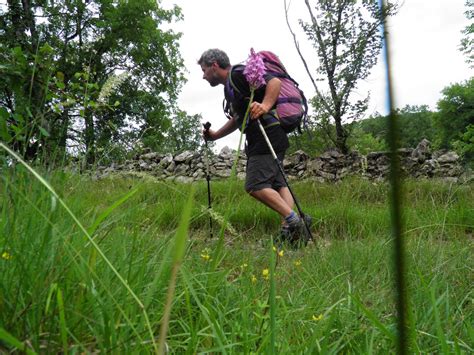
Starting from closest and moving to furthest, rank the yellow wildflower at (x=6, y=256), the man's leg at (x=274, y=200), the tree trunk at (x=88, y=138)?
1. the yellow wildflower at (x=6, y=256)
2. the tree trunk at (x=88, y=138)
3. the man's leg at (x=274, y=200)

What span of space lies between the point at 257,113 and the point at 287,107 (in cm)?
68

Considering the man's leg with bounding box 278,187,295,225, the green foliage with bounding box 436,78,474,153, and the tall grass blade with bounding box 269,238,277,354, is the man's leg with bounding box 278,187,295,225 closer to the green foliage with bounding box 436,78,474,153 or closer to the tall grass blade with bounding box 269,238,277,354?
the tall grass blade with bounding box 269,238,277,354

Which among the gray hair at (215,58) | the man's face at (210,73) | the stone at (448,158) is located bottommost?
the stone at (448,158)

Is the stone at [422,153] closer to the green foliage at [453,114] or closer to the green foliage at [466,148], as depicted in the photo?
the green foliage at [466,148]

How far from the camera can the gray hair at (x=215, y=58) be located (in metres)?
3.65

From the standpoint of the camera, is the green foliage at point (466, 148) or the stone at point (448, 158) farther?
the stone at point (448, 158)

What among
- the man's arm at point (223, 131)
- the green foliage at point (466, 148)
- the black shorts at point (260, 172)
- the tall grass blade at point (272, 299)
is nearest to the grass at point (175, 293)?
the tall grass blade at point (272, 299)

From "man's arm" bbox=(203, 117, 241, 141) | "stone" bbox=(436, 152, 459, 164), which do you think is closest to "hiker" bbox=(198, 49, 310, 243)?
"man's arm" bbox=(203, 117, 241, 141)

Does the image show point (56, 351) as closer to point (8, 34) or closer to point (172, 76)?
point (8, 34)

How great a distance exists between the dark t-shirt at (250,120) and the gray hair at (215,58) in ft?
1.00

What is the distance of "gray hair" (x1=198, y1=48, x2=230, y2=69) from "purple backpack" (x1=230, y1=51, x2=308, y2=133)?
1.17 feet

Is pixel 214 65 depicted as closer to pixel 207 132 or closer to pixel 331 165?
pixel 207 132

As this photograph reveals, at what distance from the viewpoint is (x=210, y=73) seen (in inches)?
144

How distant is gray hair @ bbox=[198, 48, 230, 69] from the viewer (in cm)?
365
